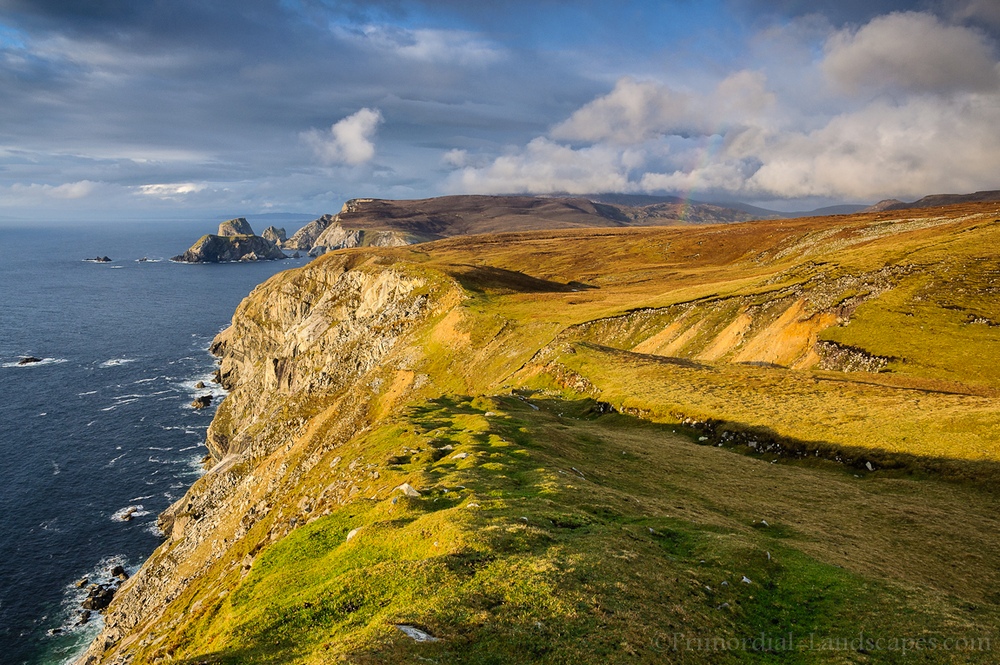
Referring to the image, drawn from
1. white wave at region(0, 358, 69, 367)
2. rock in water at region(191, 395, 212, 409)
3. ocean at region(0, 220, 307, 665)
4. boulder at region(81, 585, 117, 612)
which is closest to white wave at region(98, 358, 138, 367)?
ocean at region(0, 220, 307, 665)

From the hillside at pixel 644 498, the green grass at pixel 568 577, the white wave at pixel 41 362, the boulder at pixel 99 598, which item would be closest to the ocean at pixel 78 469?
the white wave at pixel 41 362

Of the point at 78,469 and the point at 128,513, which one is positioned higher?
the point at 78,469

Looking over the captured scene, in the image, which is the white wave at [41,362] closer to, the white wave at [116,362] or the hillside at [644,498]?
the white wave at [116,362]

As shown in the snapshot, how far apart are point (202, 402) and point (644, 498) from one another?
149 meters

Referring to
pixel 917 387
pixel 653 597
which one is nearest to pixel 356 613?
pixel 653 597

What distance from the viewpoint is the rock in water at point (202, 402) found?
146m

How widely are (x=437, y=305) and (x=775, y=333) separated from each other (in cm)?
6479

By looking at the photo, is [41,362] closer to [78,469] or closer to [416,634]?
[78,469]

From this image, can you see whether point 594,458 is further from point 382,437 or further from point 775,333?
point 775,333

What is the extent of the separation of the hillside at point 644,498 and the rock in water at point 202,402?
6039 cm

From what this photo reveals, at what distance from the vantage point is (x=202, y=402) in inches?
5797

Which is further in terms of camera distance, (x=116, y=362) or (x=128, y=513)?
(x=116, y=362)

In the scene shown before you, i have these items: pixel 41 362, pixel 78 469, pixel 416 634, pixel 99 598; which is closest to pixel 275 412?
pixel 99 598

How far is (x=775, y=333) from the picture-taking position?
69125 millimetres
